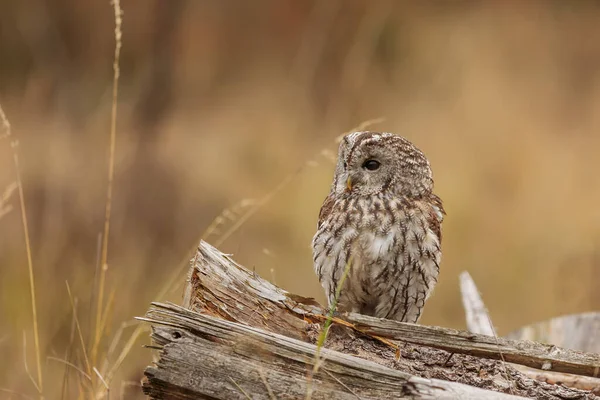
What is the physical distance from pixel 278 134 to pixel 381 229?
4872 mm

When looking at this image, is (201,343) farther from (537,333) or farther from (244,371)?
(537,333)

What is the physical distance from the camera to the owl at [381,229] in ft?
9.20

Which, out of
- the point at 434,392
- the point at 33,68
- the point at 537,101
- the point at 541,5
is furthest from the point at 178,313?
the point at 541,5

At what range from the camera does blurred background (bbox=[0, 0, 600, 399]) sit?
525 centimetres

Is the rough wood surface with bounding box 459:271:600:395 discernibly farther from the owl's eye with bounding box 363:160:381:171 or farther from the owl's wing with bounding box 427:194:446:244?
the owl's eye with bounding box 363:160:381:171

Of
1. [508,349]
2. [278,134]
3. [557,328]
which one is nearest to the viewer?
[508,349]

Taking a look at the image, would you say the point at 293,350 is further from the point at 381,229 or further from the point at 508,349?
the point at 381,229

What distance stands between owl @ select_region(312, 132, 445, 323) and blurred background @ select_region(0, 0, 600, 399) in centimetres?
116

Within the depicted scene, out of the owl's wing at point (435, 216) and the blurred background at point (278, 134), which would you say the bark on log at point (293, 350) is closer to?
the owl's wing at point (435, 216)

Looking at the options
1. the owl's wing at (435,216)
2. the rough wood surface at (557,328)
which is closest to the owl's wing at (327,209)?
the owl's wing at (435,216)

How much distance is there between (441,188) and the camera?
286 inches

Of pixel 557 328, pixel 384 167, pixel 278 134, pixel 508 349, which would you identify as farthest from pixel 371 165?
pixel 278 134

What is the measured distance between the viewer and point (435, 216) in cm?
294

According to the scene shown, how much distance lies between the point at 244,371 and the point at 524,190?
234 inches
